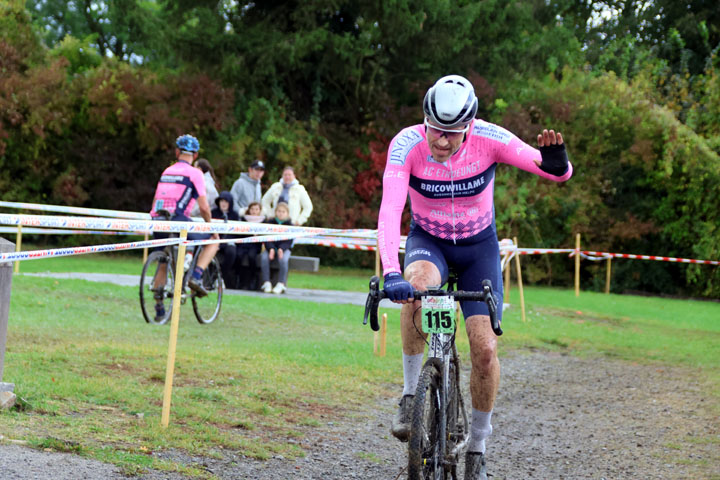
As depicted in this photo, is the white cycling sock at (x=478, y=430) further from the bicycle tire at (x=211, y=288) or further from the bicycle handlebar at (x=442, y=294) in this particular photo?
the bicycle tire at (x=211, y=288)

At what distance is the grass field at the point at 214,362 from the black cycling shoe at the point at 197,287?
0.43 m

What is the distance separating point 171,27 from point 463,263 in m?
23.2

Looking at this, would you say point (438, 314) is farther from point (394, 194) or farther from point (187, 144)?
point (187, 144)

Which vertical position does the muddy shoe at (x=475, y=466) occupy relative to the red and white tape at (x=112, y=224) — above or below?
below

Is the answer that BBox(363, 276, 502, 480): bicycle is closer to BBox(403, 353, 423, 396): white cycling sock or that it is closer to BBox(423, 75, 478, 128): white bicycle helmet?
BBox(403, 353, 423, 396): white cycling sock

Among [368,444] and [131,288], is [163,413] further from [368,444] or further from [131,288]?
[131,288]

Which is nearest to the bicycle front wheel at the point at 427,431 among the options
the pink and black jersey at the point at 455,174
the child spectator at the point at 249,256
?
the pink and black jersey at the point at 455,174

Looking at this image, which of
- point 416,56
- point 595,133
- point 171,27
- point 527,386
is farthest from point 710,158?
point 527,386

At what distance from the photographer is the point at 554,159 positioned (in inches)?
194

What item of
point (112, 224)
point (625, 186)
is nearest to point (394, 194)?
point (112, 224)

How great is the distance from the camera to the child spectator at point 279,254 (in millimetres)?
16297

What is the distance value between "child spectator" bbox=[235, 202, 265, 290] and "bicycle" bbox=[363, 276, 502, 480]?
38.4 feet

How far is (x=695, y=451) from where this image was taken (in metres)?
6.64

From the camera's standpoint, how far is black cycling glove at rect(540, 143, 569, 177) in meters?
4.91
